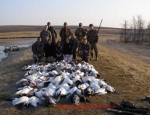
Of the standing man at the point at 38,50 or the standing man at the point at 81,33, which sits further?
A: the standing man at the point at 81,33

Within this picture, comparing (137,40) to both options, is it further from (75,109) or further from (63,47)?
(75,109)

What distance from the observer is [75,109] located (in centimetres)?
788

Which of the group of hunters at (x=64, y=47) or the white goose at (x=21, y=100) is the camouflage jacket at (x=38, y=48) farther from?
the white goose at (x=21, y=100)

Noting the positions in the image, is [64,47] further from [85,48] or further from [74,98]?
[74,98]

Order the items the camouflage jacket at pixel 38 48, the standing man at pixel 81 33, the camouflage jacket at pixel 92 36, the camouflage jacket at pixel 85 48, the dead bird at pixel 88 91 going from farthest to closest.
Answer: the standing man at pixel 81 33
the camouflage jacket at pixel 92 36
the camouflage jacket at pixel 38 48
the camouflage jacket at pixel 85 48
the dead bird at pixel 88 91

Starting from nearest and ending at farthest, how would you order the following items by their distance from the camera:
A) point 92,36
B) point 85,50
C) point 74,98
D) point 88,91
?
1. point 74,98
2. point 88,91
3. point 85,50
4. point 92,36

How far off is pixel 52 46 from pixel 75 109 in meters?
7.13

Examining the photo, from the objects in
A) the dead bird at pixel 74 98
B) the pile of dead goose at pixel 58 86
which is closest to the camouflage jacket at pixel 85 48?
the pile of dead goose at pixel 58 86

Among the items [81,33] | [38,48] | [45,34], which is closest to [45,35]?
[45,34]

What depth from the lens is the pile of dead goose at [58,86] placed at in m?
8.30

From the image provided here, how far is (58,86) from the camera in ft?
30.9

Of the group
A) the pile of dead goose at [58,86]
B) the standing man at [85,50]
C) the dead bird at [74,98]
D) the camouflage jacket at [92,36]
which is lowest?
the dead bird at [74,98]

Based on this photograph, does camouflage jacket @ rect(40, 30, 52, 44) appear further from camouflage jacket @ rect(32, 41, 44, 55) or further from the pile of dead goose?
the pile of dead goose

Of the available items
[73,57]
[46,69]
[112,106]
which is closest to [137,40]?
[73,57]
